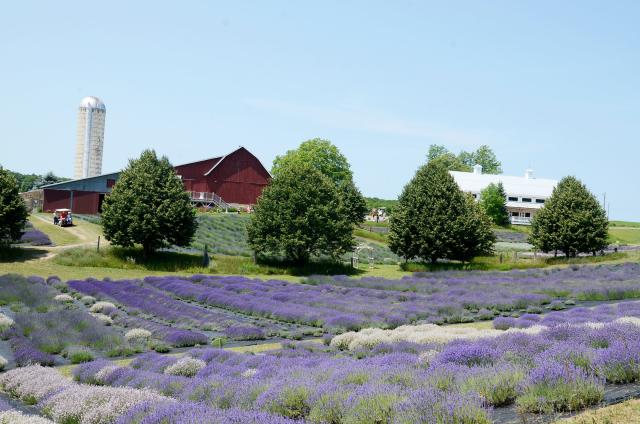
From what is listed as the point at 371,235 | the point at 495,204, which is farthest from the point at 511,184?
the point at 371,235

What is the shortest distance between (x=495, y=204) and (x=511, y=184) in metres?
18.5

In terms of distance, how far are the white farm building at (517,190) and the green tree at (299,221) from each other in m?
67.2

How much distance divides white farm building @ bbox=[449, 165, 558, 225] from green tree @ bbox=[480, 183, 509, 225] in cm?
712

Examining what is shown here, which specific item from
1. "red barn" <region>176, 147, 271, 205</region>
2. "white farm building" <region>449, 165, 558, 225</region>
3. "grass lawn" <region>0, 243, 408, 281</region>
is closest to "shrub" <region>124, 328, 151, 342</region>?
"grass lawn" <region>0, 243, 408, 281</region>

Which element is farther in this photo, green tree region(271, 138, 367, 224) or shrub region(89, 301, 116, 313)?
green tree region(271, 138, 367, 224)

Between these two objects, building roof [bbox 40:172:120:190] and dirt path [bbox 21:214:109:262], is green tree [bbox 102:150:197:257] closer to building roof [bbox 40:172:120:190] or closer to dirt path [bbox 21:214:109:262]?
dirt path [bbox 21:214:109:262]

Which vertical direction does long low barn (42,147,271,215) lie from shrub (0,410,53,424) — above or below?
above

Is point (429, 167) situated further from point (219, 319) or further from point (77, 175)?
point (77, 175)

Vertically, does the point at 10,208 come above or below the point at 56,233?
above

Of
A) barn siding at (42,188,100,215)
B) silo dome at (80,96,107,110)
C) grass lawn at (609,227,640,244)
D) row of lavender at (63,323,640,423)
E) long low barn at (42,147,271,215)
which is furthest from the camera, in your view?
silo dome at (80,96,107,110)

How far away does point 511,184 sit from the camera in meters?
118

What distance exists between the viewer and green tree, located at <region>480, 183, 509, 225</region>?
100625 mm

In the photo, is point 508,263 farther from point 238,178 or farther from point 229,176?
point 229,176

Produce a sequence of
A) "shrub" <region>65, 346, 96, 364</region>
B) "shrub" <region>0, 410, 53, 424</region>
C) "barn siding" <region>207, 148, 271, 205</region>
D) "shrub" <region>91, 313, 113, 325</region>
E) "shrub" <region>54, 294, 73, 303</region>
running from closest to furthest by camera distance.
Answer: "shrub" <region>0, 410, 53, 424</region>
"shrub" <region>65, 346, 96, 364</region>
"shrub" <region>91, 313, 113, 325</region>
"shrub" <region>54, 294, 73, 303</region>
"barn siding" <region>207, 148, 271, 205</region>
